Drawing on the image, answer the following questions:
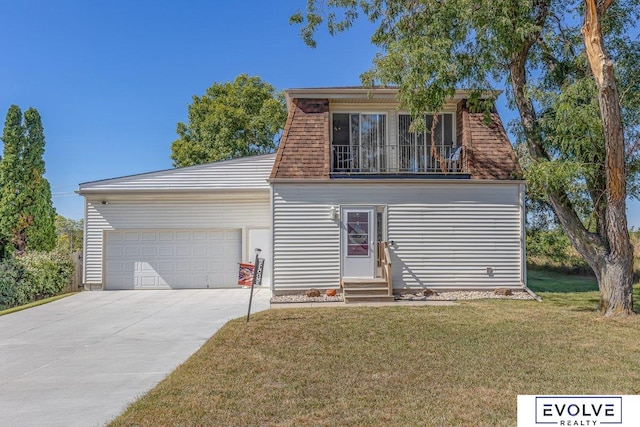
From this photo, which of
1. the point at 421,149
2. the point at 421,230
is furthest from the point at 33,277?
the point at 421,149

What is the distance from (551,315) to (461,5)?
6579mm

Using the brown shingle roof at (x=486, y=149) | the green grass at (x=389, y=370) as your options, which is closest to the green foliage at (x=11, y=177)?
the green grass at (x=389, y=370)

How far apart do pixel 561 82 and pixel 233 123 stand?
17.4 m

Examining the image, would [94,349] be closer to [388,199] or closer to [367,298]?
[367,298]

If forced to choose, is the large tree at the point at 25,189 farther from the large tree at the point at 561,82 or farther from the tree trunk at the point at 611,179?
the tree trunk at the point at 611,179

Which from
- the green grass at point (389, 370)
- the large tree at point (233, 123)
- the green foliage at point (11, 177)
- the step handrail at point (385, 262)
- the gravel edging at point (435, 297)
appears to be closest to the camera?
the green grass at point (389, 370)

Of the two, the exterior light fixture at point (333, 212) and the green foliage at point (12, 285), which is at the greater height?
the exterior light fixture at point (333, 212)

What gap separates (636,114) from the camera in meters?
9.00

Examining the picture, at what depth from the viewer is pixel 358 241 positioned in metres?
11.8

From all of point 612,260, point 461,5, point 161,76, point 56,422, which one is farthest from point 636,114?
point 161,76

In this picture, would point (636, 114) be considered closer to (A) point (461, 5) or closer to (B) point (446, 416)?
(A) point (461, 5)

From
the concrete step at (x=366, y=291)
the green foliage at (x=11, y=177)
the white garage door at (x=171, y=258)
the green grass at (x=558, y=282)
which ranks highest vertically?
the green foliage at (x=11, y=177)

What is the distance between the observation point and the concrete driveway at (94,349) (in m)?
4.44

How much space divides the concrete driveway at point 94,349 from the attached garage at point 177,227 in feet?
5.83
